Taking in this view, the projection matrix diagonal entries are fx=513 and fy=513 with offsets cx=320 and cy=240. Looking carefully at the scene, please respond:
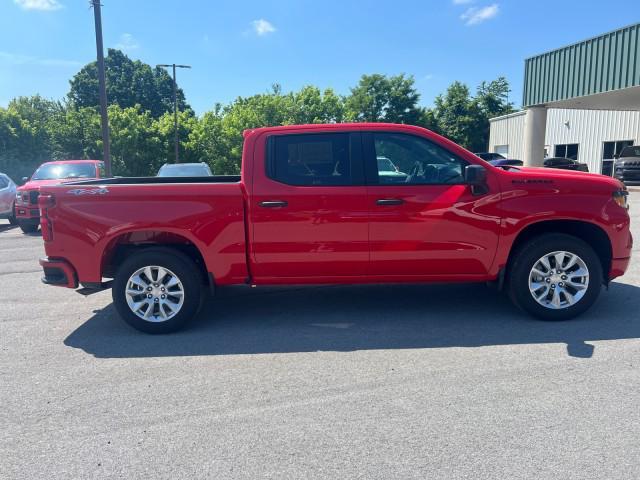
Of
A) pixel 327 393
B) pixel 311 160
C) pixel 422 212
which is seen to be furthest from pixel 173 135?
pixel 327 393

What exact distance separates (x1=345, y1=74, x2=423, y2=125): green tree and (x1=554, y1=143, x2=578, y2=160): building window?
70.1ft

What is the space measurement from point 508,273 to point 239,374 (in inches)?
113

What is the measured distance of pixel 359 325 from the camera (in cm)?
512

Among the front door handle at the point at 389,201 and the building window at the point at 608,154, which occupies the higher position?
the building window at the point at 608,154

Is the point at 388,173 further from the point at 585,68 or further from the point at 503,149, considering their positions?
the point at 503,149

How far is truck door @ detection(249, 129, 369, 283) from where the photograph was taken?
16.0ft

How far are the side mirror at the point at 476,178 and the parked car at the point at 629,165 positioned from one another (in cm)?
1986

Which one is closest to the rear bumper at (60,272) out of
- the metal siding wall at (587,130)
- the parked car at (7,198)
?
the parked car at (7,198)

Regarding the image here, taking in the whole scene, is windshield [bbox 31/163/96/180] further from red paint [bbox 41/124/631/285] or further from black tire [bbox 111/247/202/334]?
black tire [bbox 111/247/202/334]

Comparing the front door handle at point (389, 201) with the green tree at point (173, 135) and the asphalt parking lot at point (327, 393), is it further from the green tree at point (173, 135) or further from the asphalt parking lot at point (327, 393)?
the green tree at point (173, 135)

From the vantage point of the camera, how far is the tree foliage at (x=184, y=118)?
36.3m

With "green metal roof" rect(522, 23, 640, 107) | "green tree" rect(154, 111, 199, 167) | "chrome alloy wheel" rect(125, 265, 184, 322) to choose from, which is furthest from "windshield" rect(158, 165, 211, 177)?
"green tree" rect(154, 111, 199, 167)

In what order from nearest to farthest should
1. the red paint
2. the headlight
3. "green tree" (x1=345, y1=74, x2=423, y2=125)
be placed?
the red paint, the headlight, "green tree" (x1=345, y1=74, x2=423, y2=125)

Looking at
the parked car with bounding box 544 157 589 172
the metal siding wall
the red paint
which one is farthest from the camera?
the metal siding wall
